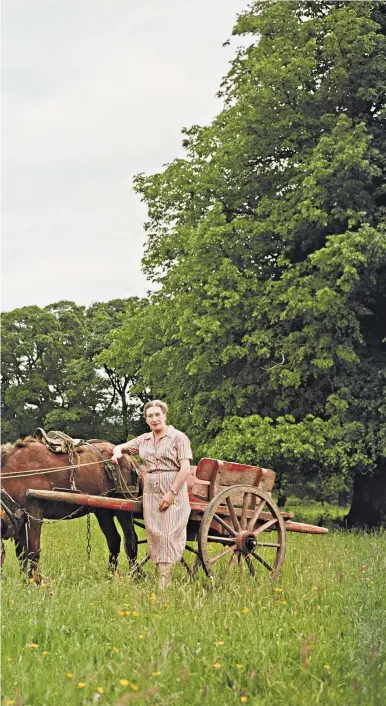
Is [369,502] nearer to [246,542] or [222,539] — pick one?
[246,542]

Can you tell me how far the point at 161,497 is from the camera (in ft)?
27.0

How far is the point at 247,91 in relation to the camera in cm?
1856

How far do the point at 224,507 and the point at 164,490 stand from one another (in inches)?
32.1

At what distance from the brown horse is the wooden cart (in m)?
0.29

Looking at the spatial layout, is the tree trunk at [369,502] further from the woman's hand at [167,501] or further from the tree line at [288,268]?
the woman's hand at [167,501]

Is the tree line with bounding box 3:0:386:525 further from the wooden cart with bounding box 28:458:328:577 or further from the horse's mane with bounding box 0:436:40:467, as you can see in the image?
the horse's mane with bounding box 0:436:40:467

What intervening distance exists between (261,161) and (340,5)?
12.6 feet

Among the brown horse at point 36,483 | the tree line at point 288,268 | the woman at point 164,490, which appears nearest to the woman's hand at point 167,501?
the woman at point 164,490

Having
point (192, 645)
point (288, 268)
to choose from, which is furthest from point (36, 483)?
point (288, 268)

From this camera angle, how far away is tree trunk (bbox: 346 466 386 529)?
62.3 feet

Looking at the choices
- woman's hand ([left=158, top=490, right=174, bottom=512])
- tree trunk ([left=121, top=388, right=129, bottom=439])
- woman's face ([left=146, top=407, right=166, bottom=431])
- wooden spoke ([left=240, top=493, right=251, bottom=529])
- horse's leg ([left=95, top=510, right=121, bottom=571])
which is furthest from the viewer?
tree trunk ([left=121, top=388, right=129, bottom=439])

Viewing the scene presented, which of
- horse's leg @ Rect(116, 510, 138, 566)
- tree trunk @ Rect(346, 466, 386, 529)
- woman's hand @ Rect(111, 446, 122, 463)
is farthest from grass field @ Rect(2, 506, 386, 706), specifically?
tree trunk @ Rect(346, 466, 386, 529)

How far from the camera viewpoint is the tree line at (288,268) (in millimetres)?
16562

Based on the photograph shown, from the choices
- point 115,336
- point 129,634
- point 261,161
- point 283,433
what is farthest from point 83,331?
point 129,634
